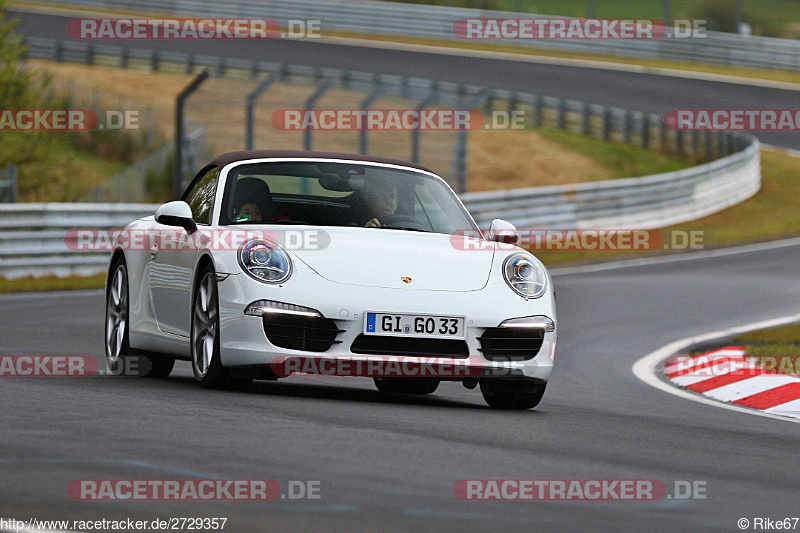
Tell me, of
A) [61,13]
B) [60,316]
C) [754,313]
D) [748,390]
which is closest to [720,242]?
[754,313]

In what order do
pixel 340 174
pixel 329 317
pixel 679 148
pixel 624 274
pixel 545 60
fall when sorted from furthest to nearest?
pixel 545 60 → pixel 679 148 → pixel 624 274 → pixel 340 174 → pixel 329 317

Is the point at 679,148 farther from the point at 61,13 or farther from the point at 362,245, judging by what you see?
the point at 362,245

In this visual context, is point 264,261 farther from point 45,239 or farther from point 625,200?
point 625,200

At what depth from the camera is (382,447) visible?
630 centimetres

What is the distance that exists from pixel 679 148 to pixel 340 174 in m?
30.9

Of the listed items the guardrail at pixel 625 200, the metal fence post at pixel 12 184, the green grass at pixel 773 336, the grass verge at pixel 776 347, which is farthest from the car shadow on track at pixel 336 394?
the guardrail at pixel 625 200

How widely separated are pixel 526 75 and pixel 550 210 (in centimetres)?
1965

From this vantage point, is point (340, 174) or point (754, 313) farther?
point (754, 313)

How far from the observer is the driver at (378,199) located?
9.03 meters

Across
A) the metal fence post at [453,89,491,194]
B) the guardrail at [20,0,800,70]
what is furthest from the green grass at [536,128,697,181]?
the metal fence post at [453,89,491,194]

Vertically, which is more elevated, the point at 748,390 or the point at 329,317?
the point at 329,317

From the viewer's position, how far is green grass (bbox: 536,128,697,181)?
1500 inches

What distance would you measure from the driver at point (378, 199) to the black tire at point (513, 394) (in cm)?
114

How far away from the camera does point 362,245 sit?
8.44 metres
